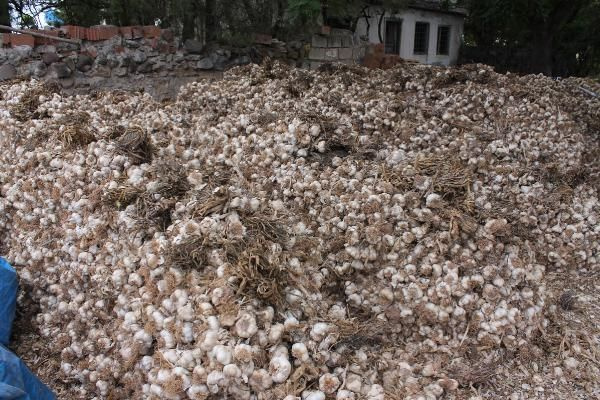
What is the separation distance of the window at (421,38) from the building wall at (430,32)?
110mm

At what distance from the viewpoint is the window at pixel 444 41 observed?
642 inches

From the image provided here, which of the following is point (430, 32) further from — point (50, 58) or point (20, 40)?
point (20, 40)

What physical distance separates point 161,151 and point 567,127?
3.38 meters

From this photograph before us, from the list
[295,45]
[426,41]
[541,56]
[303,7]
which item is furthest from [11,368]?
[426,41]

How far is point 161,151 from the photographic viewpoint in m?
3.21

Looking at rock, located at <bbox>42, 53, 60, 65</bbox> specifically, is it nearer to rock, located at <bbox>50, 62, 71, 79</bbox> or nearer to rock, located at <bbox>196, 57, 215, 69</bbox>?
rock, located at <bbox>50, 62, 71, 79</bbox>

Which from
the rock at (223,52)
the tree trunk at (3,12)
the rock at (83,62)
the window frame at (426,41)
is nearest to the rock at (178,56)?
the rock at (223,52)

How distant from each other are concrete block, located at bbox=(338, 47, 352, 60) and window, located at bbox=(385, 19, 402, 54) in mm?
7858

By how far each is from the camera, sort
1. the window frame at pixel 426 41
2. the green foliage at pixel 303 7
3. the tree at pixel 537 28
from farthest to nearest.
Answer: the window frame at pixel 426 41 < the tree at pixel 537 28 < the green foliage at pixel 303 7

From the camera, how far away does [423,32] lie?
1583 centimetres

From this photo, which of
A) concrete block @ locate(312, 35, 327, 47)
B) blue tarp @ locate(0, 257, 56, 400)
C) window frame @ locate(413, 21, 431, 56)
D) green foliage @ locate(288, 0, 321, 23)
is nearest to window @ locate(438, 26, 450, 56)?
window frame @ locate(413, 21, 431, 56)

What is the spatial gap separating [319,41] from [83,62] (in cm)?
338

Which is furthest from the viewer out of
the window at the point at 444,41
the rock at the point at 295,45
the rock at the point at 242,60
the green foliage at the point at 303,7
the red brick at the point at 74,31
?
the window at the point at 444,41

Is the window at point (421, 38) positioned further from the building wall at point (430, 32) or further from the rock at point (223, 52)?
the rock at point (223, 52)
